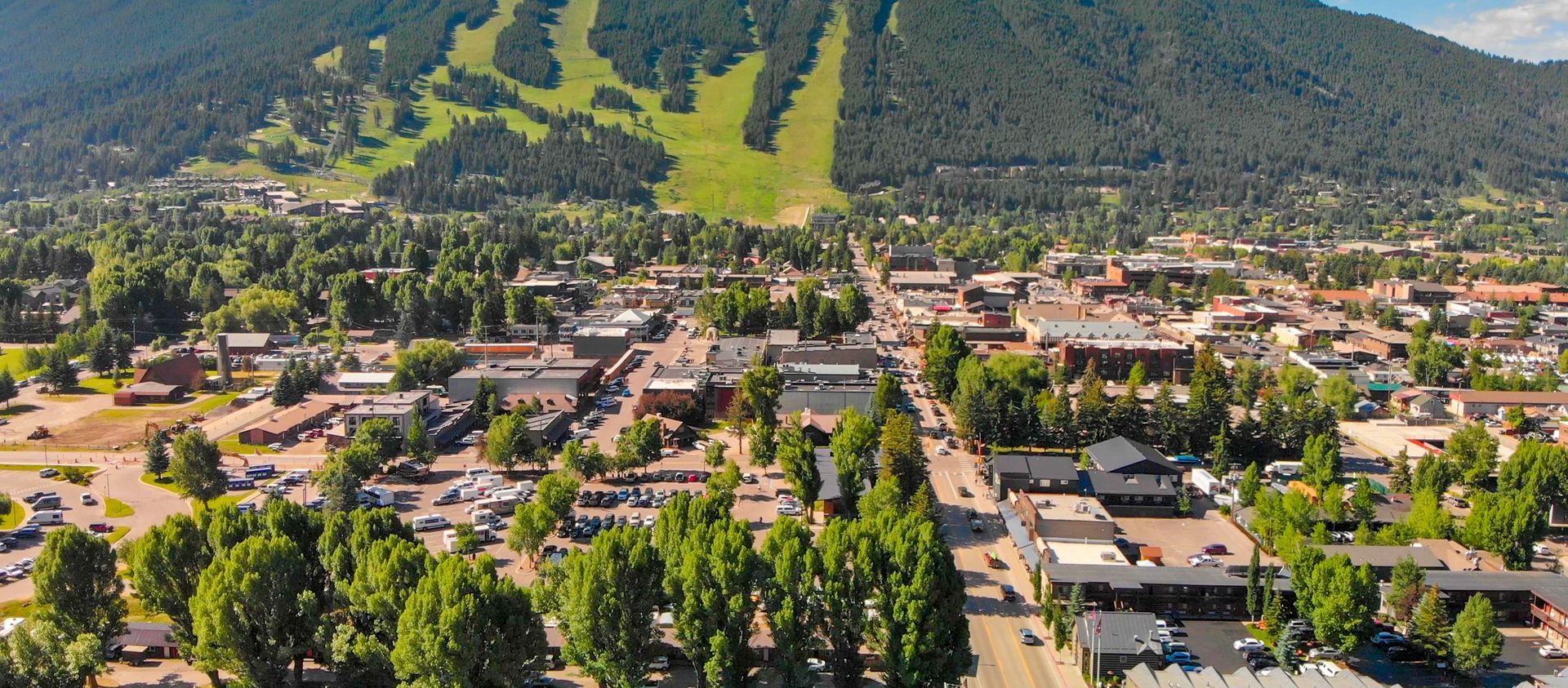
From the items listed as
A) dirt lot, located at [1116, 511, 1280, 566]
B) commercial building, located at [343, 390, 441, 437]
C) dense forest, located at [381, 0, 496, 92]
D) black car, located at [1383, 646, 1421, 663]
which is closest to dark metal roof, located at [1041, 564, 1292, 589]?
black car, located at [1383, 646, 1421, 663]

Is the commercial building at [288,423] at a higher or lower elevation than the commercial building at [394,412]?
lower

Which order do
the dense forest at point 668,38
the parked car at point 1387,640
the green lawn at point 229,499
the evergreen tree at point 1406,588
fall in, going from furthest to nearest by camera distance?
the dense forest at point 668,38
the green lawn at point 229,499
the evergreen tree at point 1406,588
the parked car at point 1387,640

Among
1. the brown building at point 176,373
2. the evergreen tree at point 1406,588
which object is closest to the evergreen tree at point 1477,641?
the evergreen tree at point 1406,588

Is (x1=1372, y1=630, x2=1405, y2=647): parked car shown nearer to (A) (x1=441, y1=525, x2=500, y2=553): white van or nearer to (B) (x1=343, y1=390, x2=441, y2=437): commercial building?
(A) (x1=441, y1=525, x2=500, y2=553): white van

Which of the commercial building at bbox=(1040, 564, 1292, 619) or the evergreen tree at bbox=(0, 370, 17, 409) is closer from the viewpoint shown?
the commercial building at bbox=(1040, 564, 1292, 619)

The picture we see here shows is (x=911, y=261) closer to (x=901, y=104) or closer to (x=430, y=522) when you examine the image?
(x=430, y=522)

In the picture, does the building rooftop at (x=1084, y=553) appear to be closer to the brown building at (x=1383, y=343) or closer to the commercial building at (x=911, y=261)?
the brown building at (x=1383, y=343)
